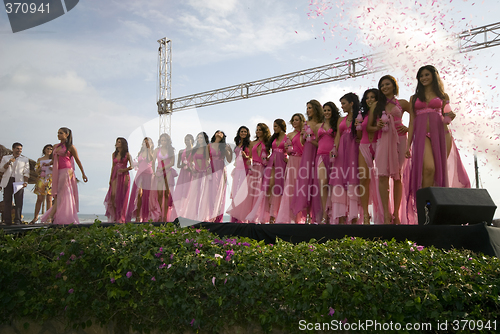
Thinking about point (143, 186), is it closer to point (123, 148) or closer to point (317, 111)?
point (123, 148)

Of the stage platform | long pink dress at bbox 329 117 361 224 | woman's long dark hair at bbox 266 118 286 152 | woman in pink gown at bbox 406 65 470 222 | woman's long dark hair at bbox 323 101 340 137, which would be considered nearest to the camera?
the stage platform

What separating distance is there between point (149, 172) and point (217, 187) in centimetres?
172

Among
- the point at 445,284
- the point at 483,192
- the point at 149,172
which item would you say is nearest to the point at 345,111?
the point at 483,192

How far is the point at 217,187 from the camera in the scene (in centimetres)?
784

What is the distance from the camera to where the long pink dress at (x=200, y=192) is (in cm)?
776

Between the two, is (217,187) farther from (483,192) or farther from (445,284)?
(445,284)

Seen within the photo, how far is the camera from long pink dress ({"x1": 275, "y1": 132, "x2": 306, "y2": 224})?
5941 mm

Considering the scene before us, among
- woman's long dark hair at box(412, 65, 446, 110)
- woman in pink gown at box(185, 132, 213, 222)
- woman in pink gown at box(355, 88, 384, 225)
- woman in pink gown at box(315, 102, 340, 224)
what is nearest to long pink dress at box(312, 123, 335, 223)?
woman in pink gown at box(315, 102, 340, 224)

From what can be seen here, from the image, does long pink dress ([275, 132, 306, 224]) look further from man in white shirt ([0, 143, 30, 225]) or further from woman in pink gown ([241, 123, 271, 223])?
man in white shirt ([0, 143, 30, 225])

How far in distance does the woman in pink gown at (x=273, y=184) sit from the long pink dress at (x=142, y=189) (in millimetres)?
2860

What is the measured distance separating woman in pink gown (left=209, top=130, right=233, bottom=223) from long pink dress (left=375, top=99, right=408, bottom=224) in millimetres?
3477

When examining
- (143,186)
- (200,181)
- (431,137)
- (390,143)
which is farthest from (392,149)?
(143,186)

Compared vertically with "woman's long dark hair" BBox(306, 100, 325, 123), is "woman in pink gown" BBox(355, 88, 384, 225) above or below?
below

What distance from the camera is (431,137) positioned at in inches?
181
